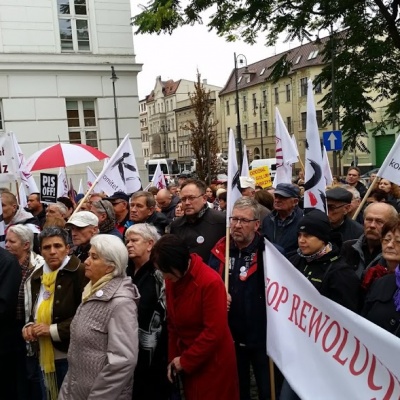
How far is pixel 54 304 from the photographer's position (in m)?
Answer: 3.40

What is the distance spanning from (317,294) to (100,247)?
134 centimetres

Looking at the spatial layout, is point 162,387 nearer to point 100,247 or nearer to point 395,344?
point 100,247

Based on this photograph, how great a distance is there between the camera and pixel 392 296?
2.64 m

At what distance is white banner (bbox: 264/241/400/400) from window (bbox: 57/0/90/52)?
14873mm

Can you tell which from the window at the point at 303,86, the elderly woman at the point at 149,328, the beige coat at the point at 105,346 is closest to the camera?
the beige coat at the point at 105,346

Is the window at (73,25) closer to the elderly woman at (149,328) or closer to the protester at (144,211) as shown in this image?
the protester at (144,211)

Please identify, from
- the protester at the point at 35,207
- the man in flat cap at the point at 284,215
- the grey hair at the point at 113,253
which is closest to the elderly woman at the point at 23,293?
the grey hair at the point at 113,253

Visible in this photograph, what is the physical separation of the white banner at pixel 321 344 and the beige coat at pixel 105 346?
2.86 ft

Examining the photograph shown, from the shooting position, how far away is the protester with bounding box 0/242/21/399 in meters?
3.63

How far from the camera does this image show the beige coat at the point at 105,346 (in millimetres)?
2807

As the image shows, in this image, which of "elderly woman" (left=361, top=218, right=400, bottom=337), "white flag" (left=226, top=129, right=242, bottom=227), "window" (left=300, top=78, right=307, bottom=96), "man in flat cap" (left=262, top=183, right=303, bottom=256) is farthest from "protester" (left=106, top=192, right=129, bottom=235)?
"window" (left=300, top=78, right=307, bottom=96)

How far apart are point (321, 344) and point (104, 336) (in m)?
1.23

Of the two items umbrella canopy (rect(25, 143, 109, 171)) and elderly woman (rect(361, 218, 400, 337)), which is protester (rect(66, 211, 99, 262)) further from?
umbrella canopy (rect(25, 143, 109, 171))

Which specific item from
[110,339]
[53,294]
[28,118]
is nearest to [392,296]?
[110,339]
